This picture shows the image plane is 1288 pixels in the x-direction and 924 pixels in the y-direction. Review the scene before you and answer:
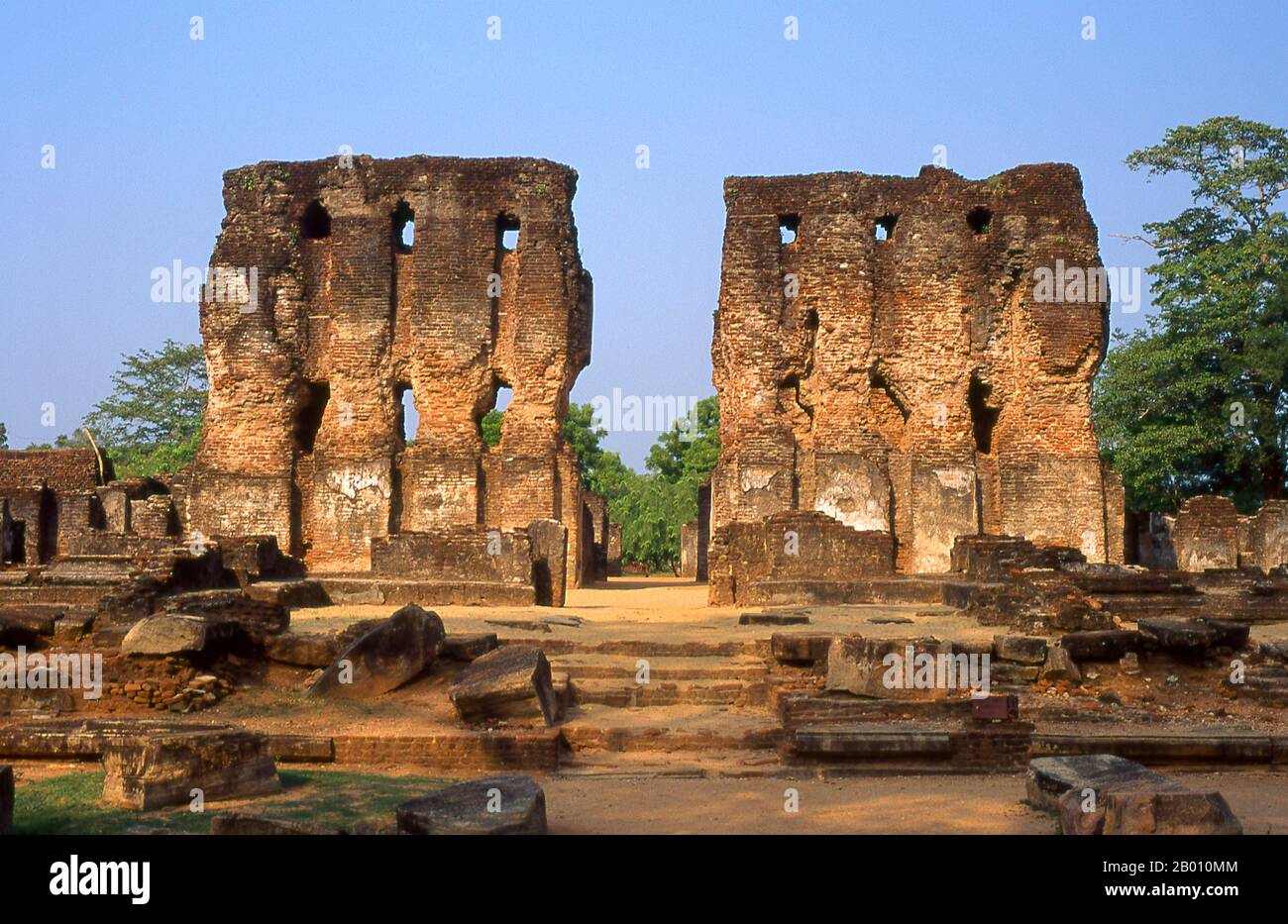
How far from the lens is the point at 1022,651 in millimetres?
10102

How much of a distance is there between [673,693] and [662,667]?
583 millimetres

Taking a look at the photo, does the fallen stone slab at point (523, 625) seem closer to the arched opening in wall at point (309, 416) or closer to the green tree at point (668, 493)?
the arched opening in wall at point (309, 416)

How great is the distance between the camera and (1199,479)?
29.0 m

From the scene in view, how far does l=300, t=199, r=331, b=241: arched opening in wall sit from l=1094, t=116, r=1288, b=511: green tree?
1630cm

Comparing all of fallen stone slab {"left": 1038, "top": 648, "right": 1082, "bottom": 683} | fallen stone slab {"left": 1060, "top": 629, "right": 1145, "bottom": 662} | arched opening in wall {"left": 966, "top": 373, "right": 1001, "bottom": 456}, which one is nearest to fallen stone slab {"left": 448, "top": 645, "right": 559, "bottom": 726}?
fallen stone slab {"left": 1038, "top": 648, "right": 1082, "bottom": 683}

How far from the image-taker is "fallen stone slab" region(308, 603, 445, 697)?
31.2 ft

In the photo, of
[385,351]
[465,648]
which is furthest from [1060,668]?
[385,351]

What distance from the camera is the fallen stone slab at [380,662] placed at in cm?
950

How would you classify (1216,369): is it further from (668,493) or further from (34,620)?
(34,620)

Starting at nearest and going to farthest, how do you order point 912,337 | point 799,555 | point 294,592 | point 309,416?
1. point 294,592
2. point 799,555
3. point 912,337
4. point 309,416

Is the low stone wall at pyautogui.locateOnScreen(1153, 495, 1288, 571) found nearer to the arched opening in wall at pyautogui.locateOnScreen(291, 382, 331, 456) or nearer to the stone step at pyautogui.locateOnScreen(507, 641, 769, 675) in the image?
the stone step at pyautogui.locateOnScreen(507, 641, 769, 675)

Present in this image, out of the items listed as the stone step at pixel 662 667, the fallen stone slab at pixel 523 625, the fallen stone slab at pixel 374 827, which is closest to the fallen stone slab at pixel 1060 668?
the stone step at pixel 662 667
